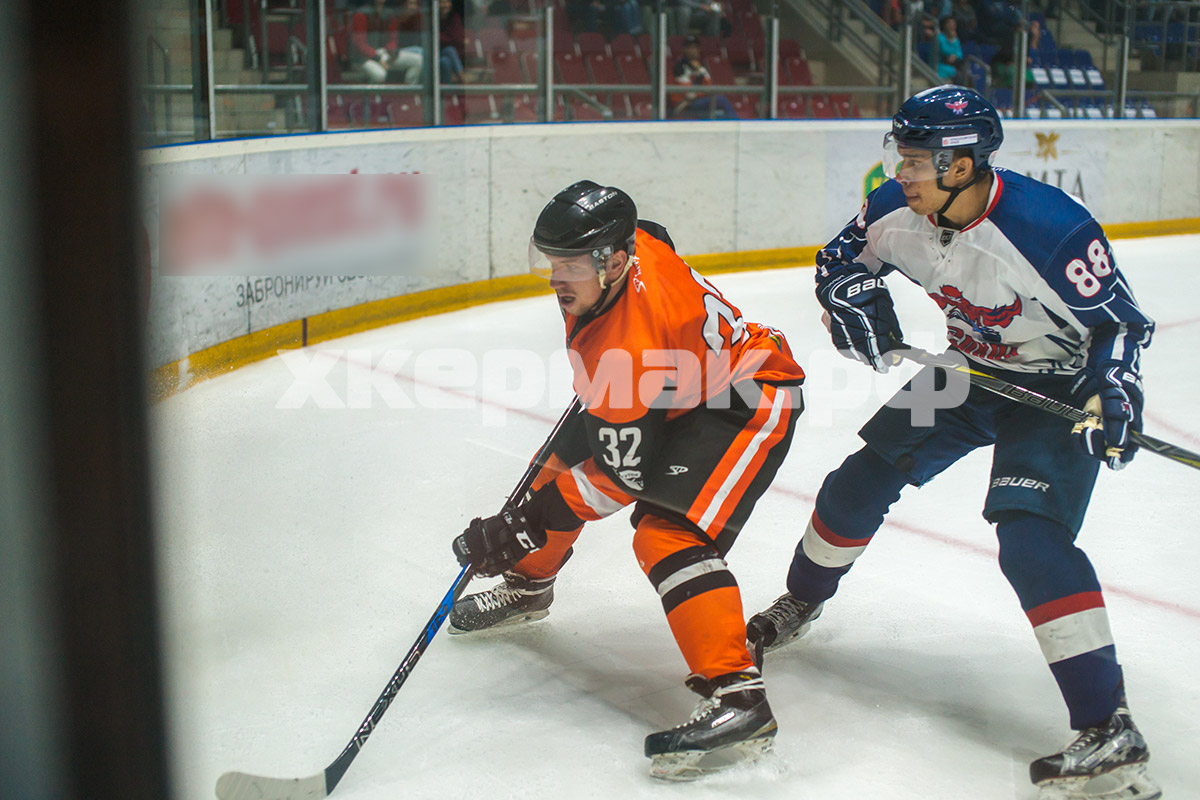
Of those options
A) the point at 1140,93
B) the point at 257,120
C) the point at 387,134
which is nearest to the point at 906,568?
the point at 257,120

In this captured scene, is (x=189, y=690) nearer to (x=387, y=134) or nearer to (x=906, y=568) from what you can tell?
(x=906, y=568)

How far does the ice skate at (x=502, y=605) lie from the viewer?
206cm

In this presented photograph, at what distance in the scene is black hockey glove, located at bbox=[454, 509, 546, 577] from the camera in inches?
71.4

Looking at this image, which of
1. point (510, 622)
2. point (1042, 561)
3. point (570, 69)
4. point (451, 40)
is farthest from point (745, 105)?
point (1042, 561)

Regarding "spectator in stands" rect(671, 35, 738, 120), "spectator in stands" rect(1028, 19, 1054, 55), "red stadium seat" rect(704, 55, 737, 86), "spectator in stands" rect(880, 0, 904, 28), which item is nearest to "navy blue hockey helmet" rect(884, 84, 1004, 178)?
"spectator in stands" rect(671, 35, 738, 120)

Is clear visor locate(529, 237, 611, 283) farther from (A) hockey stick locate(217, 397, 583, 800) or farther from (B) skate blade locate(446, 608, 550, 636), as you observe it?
(B) skate blade locate(446, 608, 550, 636)

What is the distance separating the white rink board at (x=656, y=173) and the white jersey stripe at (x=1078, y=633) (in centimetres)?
264

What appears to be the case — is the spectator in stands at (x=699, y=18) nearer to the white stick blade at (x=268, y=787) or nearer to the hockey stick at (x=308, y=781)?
the hockey stick at (x=308, y=781)

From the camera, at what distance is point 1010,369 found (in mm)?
1790

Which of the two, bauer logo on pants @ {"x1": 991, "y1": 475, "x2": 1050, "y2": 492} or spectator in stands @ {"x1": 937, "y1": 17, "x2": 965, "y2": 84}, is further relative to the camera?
spectator in stands @ {"x1": 937, "y1": 17, "x2": 965, "y2": 84}

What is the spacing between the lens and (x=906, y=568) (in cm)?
240

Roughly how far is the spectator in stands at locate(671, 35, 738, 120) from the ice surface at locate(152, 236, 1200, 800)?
3.61 metres

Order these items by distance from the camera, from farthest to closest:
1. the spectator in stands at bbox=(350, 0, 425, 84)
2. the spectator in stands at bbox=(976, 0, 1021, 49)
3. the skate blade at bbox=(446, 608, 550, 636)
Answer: the spectator in stands at bbox=(976, 0, 1021, 49), the spectator in stands at bbox=(350, 0, 425, 84), the skate blade at bbox=(446, 608, 550, 636)

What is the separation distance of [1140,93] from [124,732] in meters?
9.07
